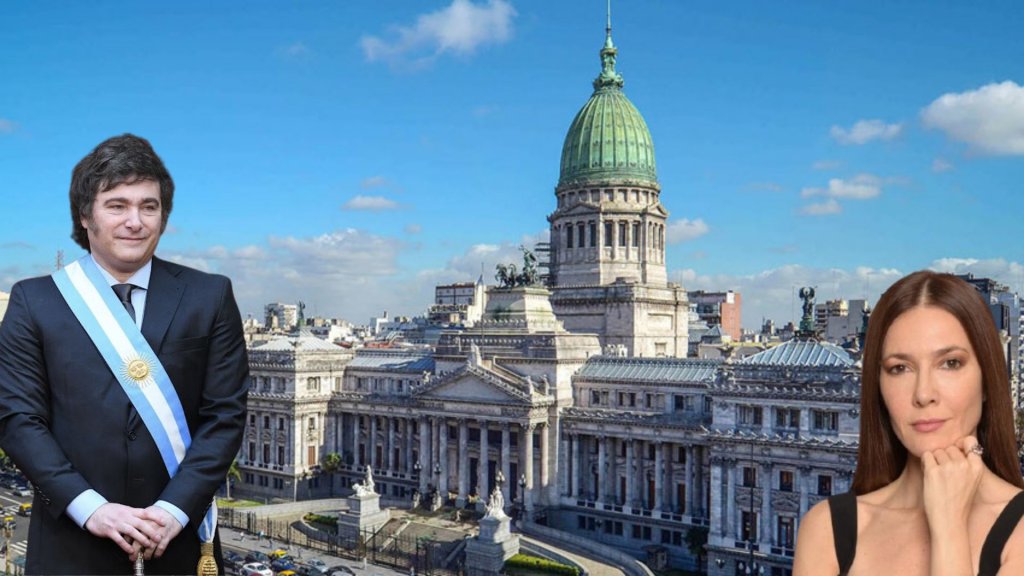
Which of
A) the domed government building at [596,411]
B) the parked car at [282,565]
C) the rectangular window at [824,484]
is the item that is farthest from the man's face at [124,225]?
the parked car at [282,565]

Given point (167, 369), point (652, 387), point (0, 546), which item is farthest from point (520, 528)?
point (167, 369)

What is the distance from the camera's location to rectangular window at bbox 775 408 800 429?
2670 inches

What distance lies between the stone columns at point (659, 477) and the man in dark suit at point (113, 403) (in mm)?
70850

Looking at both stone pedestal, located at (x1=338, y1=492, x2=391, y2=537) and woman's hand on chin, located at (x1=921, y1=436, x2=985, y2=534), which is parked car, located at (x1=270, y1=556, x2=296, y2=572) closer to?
stone pedestal, located at (x1=338, y1=492, x2=391, y2=537)

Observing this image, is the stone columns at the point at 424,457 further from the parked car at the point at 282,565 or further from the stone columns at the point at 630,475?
the stone columns at the point at 630,475

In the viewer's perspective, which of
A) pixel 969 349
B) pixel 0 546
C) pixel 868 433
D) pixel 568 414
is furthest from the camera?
pixel 568 414

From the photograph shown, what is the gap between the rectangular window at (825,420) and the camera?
6575cm

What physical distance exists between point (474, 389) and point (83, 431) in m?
77.8

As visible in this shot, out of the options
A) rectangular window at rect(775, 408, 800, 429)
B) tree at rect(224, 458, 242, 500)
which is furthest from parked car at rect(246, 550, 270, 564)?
rectangular window at rect(775, 408, 800, 429)

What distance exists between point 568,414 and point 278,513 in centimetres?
3214

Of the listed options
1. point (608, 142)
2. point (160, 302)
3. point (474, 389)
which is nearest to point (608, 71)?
point (608, 142)

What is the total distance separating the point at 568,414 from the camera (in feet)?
275

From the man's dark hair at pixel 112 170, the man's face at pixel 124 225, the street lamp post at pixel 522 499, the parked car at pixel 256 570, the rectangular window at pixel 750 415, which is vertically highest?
the man's dark hair at pixel 112 170

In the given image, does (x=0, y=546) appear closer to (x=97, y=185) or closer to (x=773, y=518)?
(x=773, y=518)
